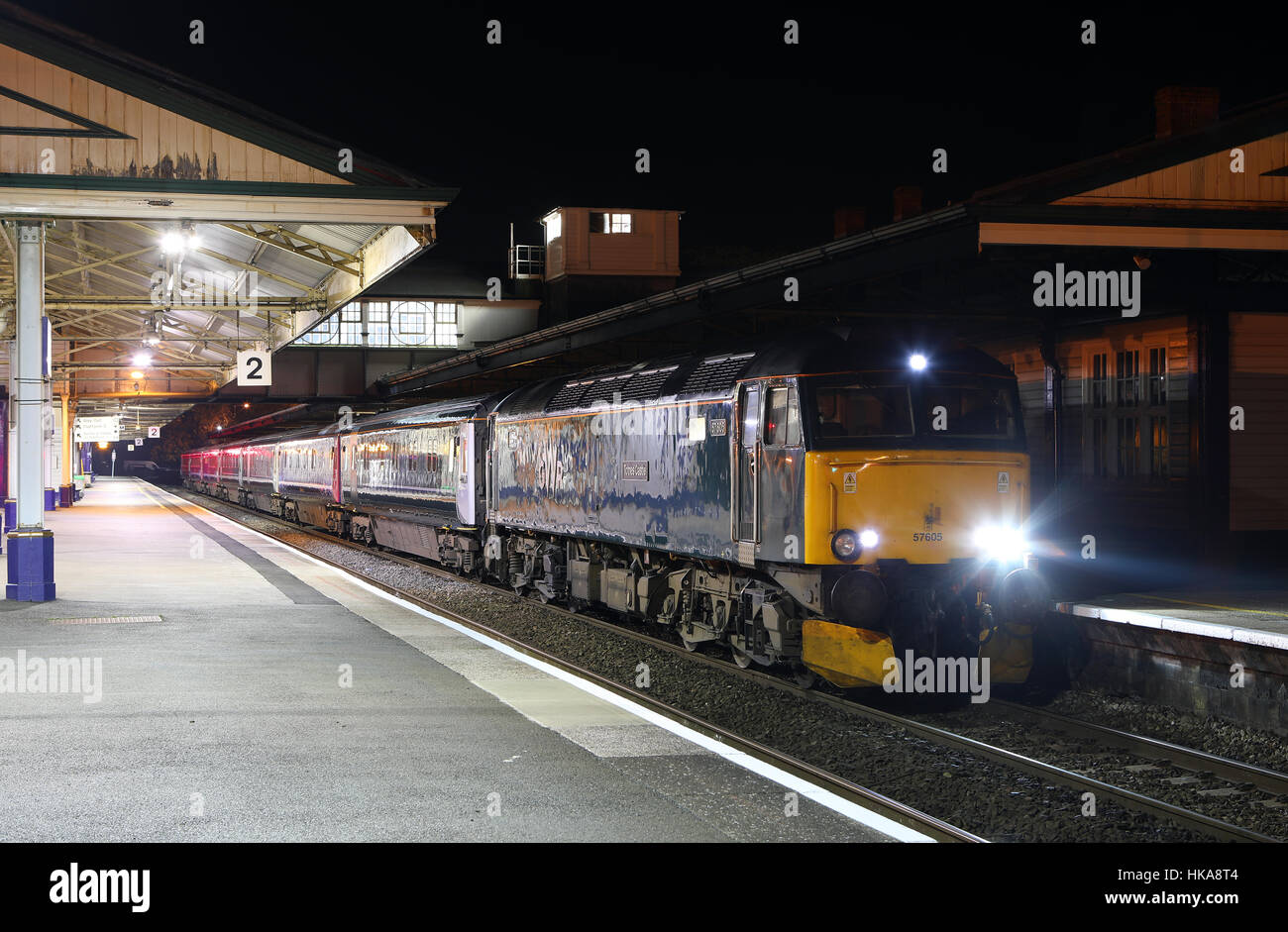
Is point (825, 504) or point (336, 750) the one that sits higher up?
point (825, 504)

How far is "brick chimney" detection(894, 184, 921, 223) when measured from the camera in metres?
29.8

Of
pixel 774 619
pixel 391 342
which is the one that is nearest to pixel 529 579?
pixel 774 619

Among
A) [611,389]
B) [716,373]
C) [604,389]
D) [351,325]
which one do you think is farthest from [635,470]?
[351,325]

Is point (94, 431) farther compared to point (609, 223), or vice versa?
point (609, 223)

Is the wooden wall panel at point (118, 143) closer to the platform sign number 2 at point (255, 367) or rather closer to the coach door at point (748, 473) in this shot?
the coach door at point (748, 473)

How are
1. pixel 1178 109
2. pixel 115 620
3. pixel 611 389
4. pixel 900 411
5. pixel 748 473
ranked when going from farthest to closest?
pixel 1178 109 → pixel 611 389 → pixel 115 620 → pixel 748 473 → pixel 900 411

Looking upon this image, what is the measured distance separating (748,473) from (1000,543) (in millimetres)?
2270

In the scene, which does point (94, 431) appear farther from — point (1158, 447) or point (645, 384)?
point (1158, 447)

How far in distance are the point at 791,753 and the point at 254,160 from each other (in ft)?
35.3

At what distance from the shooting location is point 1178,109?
65.6 ft

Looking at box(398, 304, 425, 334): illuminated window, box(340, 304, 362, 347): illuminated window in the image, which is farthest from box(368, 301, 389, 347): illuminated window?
box(398, 304, 425, 334): illuminated window

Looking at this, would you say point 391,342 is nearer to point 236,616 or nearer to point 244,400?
point 244,400

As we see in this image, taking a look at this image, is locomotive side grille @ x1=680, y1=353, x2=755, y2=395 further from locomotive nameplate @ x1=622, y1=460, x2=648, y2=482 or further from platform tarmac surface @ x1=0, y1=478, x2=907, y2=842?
platform tarmac surface @ x1=0, y1=478, x2=907, y2=842

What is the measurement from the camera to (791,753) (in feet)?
29.5
